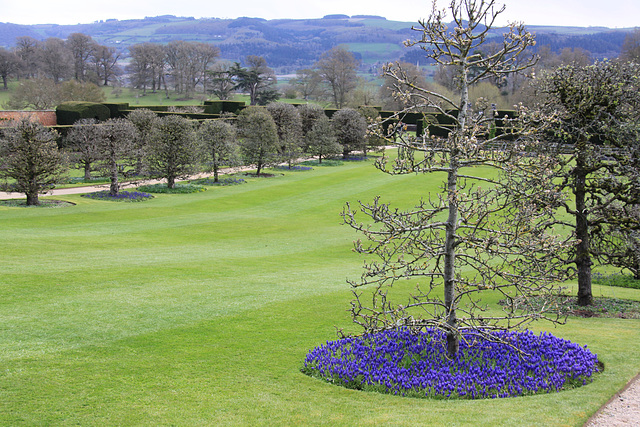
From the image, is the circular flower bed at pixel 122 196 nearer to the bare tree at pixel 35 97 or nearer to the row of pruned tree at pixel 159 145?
the row of pruned tree at pixel 159 145

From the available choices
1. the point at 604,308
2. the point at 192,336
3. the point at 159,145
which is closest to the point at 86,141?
the point at 159,145

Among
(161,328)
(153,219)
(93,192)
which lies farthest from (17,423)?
(93,192)

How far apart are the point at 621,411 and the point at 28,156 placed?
1110 inches

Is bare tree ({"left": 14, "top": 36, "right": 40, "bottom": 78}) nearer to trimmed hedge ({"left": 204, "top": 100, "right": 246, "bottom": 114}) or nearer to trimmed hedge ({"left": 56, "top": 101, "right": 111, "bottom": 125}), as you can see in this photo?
trimmed hedge ({"left": 204, "top": 100, "right": 246, "bottom": 114})

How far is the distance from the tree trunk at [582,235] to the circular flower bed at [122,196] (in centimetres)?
2502

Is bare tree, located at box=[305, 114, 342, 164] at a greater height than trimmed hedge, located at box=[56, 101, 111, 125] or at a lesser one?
lesser

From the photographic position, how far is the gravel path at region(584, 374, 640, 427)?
6551 millimetres

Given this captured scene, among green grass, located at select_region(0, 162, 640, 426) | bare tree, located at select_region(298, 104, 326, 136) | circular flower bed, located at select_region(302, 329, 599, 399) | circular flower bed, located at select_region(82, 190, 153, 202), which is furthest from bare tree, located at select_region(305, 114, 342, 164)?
circular flower bed, located at select_region(302, 329, 599, 399)

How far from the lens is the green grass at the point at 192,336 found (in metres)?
6.81

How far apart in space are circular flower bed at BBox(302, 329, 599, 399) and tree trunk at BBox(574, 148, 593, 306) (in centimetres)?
503

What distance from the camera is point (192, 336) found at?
389 inches

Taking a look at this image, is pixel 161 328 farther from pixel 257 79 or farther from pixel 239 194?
pixel 257 79

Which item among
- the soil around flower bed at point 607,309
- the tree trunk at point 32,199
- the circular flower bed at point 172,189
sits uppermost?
the tree trunk at point 32,199

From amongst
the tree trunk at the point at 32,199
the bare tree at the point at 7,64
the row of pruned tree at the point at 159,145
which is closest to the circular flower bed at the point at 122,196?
the row of pruned tree at the point at 159,145
